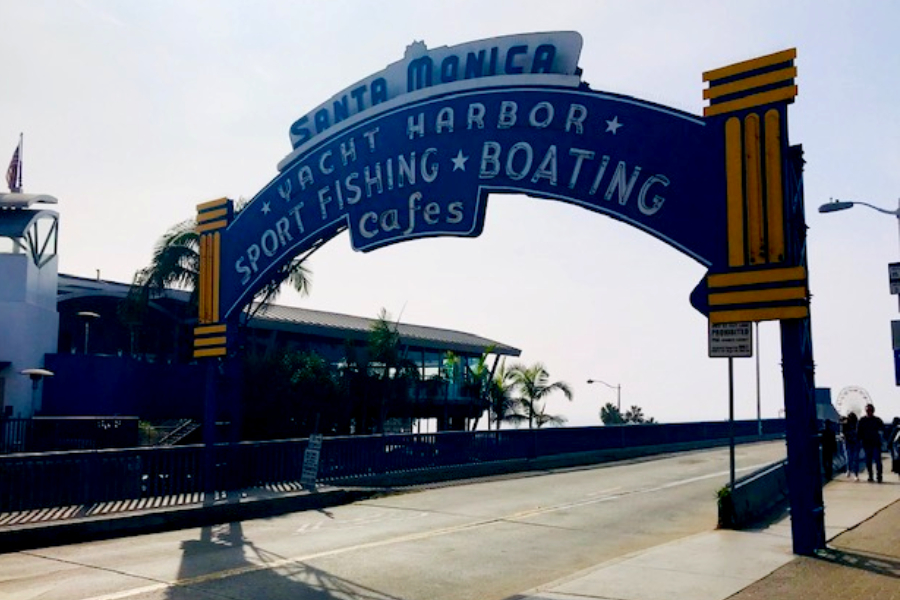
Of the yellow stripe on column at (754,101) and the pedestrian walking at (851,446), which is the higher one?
the yellow stripe on column at (754,101)

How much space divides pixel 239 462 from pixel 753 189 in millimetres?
11093

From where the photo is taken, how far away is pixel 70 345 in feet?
119

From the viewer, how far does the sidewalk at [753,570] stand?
9320 millimetres

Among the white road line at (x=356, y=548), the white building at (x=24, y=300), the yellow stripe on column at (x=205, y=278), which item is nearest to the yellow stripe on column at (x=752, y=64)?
the white road line at (x=356, y=548)

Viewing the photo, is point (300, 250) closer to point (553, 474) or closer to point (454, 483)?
point (454, 483)

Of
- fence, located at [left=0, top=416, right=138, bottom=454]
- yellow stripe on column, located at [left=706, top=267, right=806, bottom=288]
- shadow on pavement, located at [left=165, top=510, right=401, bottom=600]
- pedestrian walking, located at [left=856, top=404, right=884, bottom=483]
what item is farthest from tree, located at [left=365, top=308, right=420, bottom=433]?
yellow stripe on column, located at [left=706, top=267, right=806, bottom=288]

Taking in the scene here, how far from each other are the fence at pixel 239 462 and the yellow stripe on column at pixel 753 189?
10.5 m

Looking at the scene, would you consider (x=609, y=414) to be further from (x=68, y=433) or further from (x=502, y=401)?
(x=68, y=433)

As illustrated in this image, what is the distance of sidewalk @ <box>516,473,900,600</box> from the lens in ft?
30.6

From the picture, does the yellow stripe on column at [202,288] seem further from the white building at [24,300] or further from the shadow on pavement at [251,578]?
the white building at [24,300]

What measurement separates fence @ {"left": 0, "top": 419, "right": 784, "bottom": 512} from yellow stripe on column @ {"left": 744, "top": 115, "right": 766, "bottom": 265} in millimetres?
10457

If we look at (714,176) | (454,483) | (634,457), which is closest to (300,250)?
(454,483)

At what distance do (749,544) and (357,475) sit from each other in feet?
31.8

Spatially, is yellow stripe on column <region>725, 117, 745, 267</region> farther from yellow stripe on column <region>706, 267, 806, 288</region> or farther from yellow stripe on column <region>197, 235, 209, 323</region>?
yellow stripe on column <region>197, 235, 209, 323</region>
